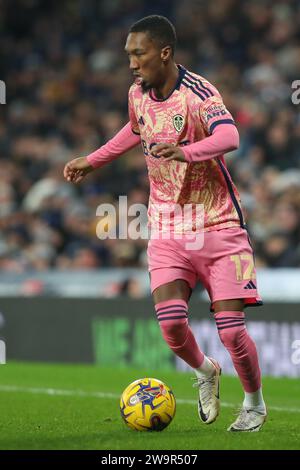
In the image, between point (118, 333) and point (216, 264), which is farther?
point (118, 333)

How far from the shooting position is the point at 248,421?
694 cm

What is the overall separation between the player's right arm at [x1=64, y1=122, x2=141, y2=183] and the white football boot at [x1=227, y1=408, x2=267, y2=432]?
1817 mm

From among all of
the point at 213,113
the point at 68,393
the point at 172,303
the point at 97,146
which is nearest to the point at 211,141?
the point at 213,113

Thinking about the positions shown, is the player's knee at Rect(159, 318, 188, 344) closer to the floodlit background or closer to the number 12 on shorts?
the number 12 on shorts

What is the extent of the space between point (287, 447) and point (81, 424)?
175 cm

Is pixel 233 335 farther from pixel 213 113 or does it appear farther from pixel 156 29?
pixel 156 29

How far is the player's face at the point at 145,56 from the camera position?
681 cm

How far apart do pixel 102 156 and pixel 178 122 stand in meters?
0.77

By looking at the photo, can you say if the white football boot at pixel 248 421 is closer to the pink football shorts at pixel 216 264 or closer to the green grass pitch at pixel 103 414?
the green grass pitch at pixel 103 414

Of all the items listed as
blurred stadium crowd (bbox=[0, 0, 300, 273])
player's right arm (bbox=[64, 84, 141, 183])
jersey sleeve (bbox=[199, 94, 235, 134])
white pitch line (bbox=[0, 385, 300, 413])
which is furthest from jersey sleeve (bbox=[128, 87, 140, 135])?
blurred stadium crowd (bbox=[0, 0, 300, 273])

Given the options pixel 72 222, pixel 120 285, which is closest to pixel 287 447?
pixel 120 285

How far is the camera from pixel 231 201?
277 inches

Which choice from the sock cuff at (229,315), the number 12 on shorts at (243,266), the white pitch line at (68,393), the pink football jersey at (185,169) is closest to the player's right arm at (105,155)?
the pink football jersey at (185,169)
